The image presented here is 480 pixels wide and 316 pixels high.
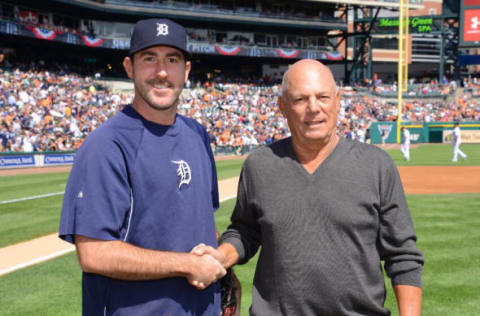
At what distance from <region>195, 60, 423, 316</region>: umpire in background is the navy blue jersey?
228 mm

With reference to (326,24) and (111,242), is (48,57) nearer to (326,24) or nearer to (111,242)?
(326,24)

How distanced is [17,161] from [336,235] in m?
23.6

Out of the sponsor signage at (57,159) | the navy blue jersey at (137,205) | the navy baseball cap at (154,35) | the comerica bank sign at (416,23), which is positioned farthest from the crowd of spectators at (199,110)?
the navy blue jersey at (137,205)

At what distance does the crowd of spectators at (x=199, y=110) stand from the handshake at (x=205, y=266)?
23.6 meters

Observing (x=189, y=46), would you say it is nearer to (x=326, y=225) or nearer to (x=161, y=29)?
(x=161, y=29)

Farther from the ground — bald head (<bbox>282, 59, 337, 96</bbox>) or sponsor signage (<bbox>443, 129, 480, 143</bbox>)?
bald head (<bbox>282, 59, 337, 96</bbox>)

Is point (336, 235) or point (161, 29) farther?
point (161, 29)

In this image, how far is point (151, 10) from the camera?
153 feet

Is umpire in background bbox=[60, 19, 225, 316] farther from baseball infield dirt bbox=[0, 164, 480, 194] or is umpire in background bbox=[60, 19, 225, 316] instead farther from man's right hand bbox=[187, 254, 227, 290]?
baseball infield dirt bbox=[0, 164, 480, 194]

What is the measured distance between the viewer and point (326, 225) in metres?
2.36

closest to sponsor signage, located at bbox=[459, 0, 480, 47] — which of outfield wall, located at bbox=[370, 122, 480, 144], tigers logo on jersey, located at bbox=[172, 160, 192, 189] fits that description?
outfield wall, located at bbox=[370, 122, 480, 144]

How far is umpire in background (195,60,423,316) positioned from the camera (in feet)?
7.74

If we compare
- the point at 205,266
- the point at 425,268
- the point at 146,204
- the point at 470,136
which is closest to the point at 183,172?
the point at 146,204

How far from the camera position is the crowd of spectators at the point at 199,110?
26125 millimetres
